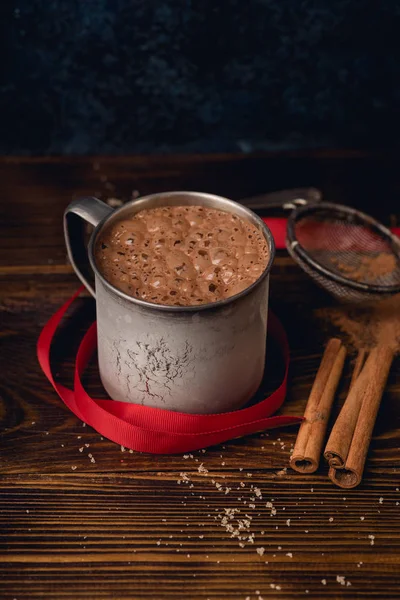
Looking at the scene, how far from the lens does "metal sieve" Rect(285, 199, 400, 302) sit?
127 cm

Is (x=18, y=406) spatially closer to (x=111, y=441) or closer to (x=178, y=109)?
(x=111, y=441)

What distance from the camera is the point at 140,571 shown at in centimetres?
89

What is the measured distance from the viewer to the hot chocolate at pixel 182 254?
100 centimetres

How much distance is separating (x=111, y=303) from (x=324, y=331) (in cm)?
42

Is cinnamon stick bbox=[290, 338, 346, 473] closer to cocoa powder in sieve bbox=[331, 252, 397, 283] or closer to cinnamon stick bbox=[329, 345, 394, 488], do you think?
cinnamon stick bbox=[329, 345, 394, 488]

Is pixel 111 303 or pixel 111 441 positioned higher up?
pixel 111 303

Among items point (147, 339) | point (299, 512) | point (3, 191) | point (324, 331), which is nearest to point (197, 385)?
point (147, 339)

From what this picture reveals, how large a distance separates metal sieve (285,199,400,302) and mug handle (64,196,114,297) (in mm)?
362

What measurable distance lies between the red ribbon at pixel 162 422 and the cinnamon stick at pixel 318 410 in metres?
0.03

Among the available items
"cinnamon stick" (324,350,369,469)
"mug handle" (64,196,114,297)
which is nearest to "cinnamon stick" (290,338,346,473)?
"cinnamon stick" (324,350,369,469)

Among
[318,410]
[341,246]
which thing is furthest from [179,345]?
[341,246]

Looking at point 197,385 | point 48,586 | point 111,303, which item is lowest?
point 48,586

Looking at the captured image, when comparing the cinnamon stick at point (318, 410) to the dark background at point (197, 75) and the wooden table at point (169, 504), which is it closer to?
the wooden table at point (169, 504)

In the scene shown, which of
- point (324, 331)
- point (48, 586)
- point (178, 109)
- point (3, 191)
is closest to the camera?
point (48, 586)
